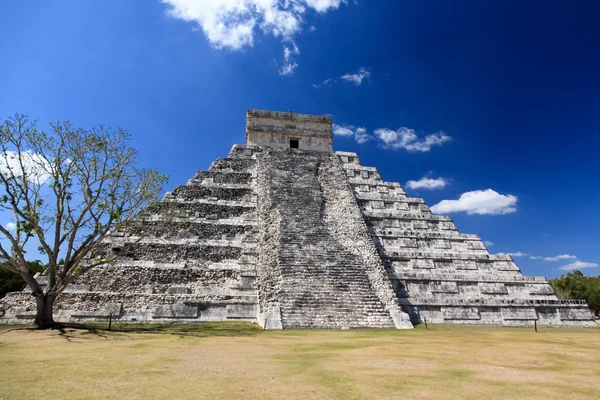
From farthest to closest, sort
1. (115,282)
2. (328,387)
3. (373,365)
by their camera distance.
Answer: (115,282) → (373,365) → (328,387)

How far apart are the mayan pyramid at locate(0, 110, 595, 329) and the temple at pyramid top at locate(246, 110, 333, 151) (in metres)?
1.91

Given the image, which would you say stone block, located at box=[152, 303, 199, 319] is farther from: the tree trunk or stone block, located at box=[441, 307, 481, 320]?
stone block, located at box=[441, 307, 481, 320]

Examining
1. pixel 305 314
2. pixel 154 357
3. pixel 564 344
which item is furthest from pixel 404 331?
pixel 154 357

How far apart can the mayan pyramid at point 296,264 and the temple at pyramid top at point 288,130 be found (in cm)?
191

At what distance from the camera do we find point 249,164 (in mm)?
19078

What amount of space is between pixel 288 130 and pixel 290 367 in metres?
17.0

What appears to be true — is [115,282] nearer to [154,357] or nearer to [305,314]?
[305,314]

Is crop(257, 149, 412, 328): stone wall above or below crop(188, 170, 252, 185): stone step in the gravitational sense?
below

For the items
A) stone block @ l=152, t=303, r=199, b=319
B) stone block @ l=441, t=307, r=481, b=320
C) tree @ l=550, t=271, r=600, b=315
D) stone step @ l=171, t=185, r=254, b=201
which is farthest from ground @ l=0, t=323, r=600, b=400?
tree @ l=550, t=271, r=600, b=315

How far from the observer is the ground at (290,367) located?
4.15 metres

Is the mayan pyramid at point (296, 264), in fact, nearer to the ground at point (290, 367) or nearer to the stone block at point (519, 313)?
the stone block at point (519, 313)

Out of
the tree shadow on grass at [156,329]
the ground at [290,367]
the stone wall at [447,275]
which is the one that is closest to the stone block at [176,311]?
the tree shadow on grass at [156,329]

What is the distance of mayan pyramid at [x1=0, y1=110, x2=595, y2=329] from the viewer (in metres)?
11.7

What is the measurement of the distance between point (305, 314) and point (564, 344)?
19.1 feet
